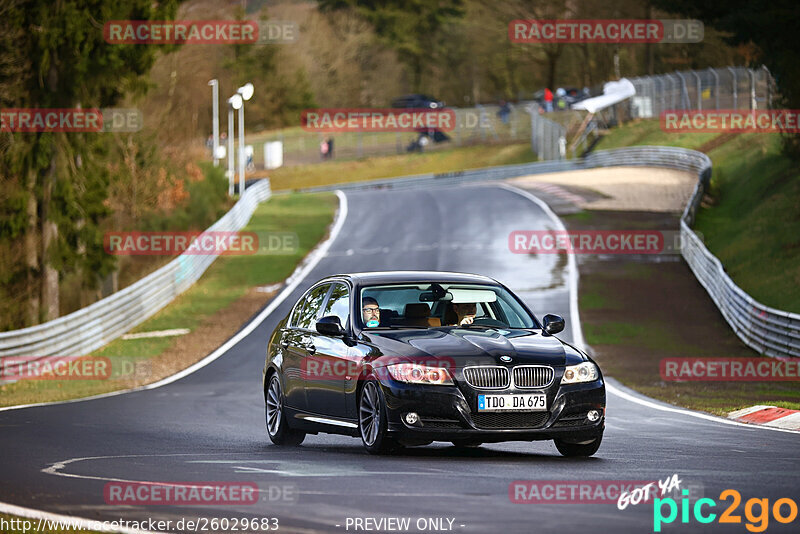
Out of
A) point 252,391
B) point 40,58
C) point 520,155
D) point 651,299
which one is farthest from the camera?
point 520,155

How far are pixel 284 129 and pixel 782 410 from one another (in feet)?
337

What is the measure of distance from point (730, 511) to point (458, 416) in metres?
3.20

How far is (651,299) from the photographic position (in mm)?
34750

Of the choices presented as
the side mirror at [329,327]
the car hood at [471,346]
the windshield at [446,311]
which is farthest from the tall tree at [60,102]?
the car hood at [471,346]

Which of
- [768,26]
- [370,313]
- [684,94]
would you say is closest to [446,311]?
[370,313]

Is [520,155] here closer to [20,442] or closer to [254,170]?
[254,170]

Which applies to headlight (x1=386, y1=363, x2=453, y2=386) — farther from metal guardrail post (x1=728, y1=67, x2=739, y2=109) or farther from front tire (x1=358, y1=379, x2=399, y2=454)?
metal guardrail post (x1=728, y1=67, x2=739, y2=109)

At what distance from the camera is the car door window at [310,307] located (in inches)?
512

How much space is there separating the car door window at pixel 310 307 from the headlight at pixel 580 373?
2.98 m

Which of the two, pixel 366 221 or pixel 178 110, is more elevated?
pixel 178 110

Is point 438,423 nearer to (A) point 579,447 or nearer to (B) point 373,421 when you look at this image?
(B) point 373,421

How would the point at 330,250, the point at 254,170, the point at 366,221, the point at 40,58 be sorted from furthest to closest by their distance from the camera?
the point at 254,170
the point at 366,221
the point at 330,250
the point at 40,58

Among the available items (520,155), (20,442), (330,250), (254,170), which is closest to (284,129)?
(254,170)

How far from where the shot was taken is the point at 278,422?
13125 millimetres
